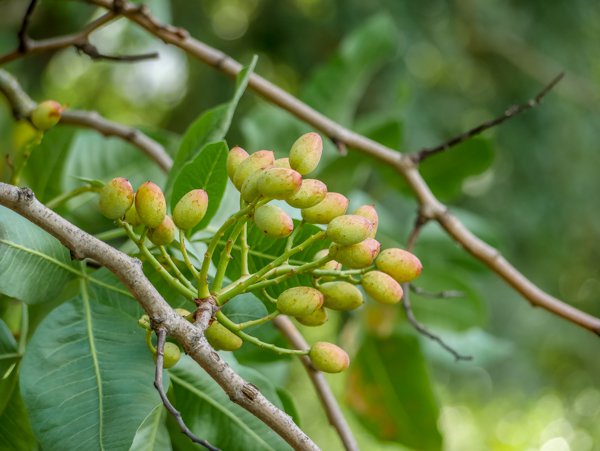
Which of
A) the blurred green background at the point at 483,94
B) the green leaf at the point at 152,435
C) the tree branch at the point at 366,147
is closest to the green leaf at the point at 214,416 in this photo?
the green leaf at the point at 152,435

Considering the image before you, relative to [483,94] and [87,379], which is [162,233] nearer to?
[87,379]

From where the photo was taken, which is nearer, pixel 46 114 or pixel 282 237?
pixel 282 237

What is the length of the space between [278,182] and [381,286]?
0.13 meters

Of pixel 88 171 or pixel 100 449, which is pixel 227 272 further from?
pixel 88 171

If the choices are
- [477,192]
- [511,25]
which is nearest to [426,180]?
[477,192]

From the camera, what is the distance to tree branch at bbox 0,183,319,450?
514 millimetres

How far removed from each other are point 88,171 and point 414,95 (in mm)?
1432

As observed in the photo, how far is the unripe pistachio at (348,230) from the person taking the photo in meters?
0.59

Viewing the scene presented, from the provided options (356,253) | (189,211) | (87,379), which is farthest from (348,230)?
(87,379)

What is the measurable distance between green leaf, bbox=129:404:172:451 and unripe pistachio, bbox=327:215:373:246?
0.69 feet

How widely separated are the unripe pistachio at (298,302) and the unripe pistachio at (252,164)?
0.32ft

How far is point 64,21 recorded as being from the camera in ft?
7.23

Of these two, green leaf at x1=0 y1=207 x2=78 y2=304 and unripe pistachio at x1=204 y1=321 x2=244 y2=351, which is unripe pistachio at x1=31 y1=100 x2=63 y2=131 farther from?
unripe pistachio at x1=204 y1=321 x2=244 y2=351

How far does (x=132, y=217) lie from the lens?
0.63 m
